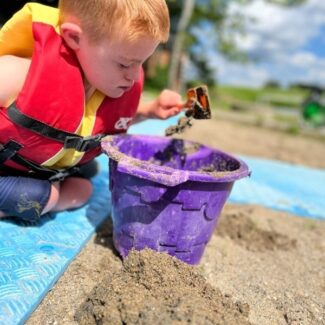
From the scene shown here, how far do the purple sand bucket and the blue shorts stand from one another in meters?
0.36

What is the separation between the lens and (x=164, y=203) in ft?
4.99

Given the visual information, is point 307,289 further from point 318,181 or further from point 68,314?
point 318,181

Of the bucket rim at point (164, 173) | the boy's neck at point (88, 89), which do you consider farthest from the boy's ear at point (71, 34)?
the bucket rim at point (164, 173)

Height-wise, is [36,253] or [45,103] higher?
[45,103]

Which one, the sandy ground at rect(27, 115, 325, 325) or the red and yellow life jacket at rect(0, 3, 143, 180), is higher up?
the red and yellow life jacket at rect(0, 3, 143, 180)

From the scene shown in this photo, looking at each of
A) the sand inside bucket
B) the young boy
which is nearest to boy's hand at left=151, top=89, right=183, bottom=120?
the young boy

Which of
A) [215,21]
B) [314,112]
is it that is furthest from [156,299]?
[215,21]

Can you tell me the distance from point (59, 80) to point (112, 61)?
9.0 inches

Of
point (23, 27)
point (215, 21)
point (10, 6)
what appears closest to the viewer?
point (23, 27)

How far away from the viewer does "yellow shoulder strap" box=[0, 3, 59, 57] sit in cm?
161

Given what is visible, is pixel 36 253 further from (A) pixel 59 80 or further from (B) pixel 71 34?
(B) pixel 71 34

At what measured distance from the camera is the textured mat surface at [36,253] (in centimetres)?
129

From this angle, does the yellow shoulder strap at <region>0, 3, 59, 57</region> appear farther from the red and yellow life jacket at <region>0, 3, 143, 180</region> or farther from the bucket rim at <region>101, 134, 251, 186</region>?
the bucket rim at <region>101, 134, 251, 186</region>

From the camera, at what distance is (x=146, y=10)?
4.93 feet
